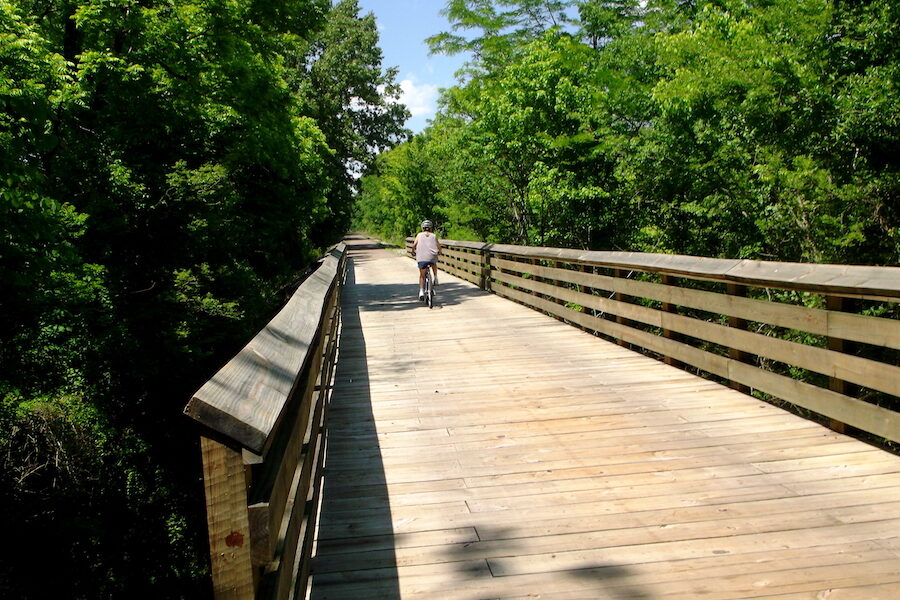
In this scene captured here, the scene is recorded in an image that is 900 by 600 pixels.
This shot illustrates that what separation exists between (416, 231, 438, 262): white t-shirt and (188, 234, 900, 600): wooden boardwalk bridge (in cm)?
654

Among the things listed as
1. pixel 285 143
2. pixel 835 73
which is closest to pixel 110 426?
pixel 285 143

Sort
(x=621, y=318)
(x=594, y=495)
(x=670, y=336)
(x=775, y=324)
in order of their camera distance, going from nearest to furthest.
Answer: (x=594, y=495), (x=775, y=324), (x=670, y=336), (x=621, y=318)

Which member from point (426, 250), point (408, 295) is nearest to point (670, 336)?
point (426, 250)

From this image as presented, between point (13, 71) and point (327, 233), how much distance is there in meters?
42.7

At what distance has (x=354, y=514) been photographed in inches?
136

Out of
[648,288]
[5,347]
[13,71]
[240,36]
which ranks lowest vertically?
[5,347]

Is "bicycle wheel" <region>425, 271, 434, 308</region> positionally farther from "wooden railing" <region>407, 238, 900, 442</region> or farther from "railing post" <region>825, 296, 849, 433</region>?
"railing post" <region>825, 296, 849, 433</region>

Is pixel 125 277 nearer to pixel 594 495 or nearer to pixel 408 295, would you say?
pixel 408 295

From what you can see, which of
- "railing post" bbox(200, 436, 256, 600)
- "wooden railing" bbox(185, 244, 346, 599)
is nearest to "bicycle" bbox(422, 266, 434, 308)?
"wooden railing" bbox(185, 244, 346, 599)

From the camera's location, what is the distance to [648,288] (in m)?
7.20

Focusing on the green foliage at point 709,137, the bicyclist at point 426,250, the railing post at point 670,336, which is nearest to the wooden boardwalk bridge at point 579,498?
the railing post at point 670,336

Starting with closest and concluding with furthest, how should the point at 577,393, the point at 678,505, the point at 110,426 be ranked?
the point at 678,505
the point at 577,393
the point at 110,426

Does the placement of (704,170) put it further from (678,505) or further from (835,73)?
(678,505)

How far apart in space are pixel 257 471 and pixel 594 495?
194 centimetres
